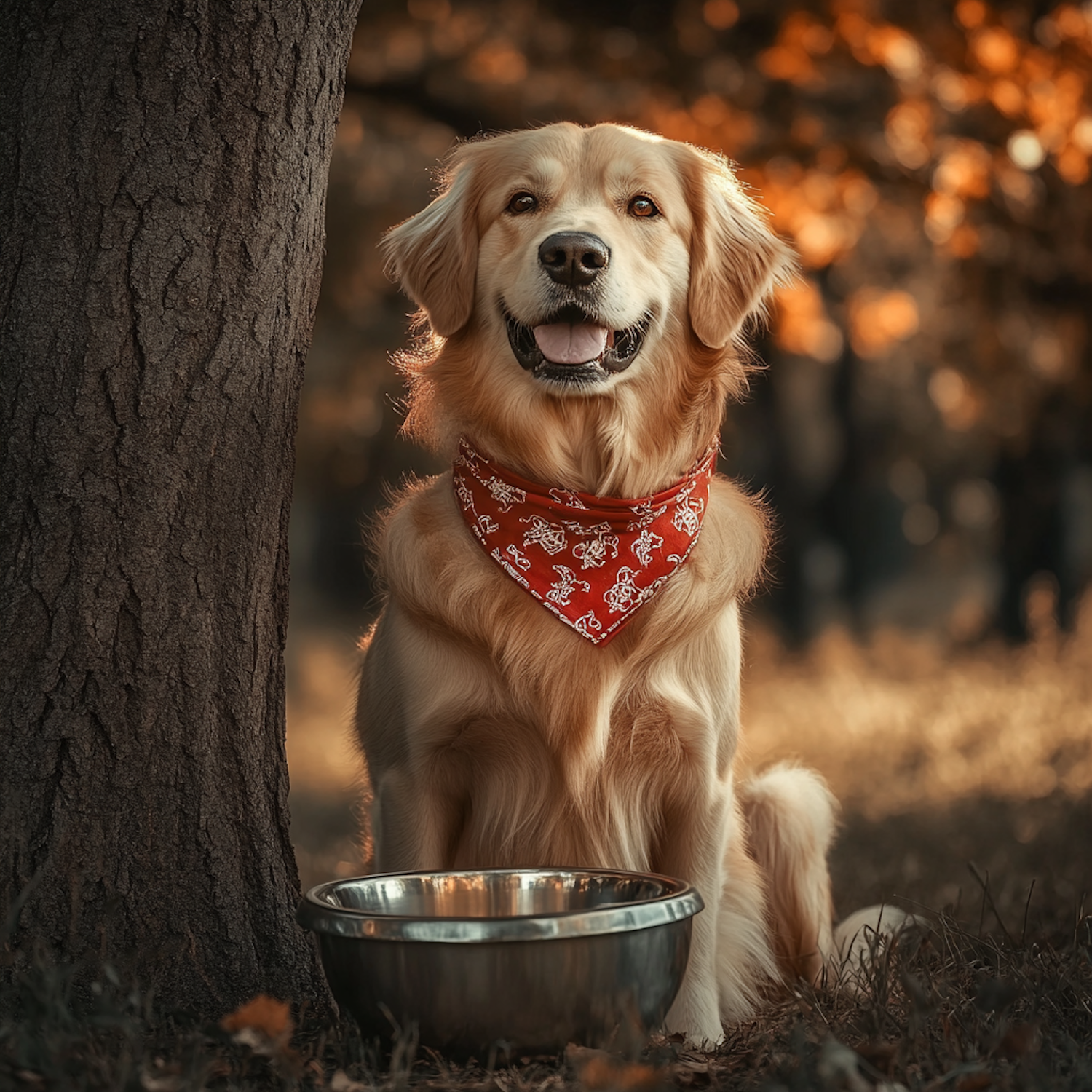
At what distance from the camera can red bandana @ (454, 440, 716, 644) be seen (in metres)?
2.90

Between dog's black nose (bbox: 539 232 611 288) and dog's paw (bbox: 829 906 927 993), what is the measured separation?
5.19ft

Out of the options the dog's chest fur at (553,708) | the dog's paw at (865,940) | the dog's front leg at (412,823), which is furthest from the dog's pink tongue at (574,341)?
the dog's paw at (865,940)

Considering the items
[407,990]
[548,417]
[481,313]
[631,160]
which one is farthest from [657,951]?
[631,160]

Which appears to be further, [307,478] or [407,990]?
[307,478]

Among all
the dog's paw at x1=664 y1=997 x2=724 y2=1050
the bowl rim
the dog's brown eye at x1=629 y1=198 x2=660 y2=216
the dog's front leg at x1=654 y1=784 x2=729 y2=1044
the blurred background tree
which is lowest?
the dog's paw at x1=664 y1=997 x2=724 y2=1050

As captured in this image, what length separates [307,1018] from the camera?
2.63 meters

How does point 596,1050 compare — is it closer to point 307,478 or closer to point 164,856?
point 164,856

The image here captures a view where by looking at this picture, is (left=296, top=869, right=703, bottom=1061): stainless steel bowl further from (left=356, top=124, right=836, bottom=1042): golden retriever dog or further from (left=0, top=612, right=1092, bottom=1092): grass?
(left=356, top=124, right=836, bottom=1042): golden retriever dog

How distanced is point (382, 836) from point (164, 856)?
554mm

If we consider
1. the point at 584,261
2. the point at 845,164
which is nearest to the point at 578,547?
the point at 584,261

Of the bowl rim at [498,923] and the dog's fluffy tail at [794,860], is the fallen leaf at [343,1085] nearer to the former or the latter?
the bowl rim at [498,923]

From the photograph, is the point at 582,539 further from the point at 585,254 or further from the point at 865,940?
the point at 865,940

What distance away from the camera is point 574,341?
298cm

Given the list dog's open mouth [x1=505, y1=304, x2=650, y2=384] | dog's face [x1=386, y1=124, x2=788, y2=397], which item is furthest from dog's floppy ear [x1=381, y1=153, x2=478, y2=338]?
dog's open mouth [x1=505, y1=304, x2=650, y2=384]
